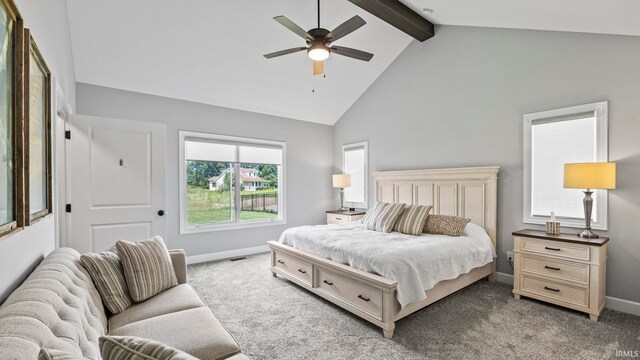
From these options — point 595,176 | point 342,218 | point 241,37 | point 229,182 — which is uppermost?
point 241,37

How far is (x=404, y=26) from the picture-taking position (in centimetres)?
409

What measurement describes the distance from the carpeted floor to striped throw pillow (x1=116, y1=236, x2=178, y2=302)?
807mm

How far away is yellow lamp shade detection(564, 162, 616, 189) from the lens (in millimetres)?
2699

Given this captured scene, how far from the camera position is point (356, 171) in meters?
5.92

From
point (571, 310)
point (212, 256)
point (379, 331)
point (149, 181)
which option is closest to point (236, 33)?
point (149, 181)

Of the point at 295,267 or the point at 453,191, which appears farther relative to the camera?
the point at 453,191

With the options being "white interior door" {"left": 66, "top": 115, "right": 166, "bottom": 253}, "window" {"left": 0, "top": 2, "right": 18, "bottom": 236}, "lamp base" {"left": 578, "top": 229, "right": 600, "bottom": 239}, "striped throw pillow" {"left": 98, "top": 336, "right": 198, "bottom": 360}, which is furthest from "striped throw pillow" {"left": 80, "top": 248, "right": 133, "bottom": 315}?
"lamp base" {"left": 578, "top": 229, "right": 600, "bottom": 239}

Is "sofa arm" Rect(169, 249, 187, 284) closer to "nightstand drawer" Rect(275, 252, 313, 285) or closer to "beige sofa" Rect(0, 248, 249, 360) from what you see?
"beige sofa" Rect(0, 248, 249, 360)

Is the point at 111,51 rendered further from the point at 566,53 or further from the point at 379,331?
the point at 566,53

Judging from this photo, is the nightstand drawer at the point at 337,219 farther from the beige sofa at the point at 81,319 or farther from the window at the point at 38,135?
the window at the point at 38,135

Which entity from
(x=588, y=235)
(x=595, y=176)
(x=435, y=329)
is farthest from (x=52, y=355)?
(x=588, y=235)

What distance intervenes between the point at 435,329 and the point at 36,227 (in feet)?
9.62

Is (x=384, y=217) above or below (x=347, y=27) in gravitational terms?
below

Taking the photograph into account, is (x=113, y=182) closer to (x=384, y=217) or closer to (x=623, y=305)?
(x=384, y=217)
